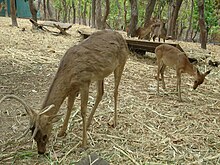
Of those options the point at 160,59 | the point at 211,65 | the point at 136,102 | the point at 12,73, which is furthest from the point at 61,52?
the point at 211,65

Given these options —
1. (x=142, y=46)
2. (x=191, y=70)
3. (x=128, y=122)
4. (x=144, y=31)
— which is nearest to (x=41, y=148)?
(x=128, y=122)

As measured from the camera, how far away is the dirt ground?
3.74m

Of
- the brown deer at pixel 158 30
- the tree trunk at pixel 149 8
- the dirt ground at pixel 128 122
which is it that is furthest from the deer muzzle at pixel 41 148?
the brown deer at pixel 158 30

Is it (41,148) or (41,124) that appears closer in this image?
(41,124)

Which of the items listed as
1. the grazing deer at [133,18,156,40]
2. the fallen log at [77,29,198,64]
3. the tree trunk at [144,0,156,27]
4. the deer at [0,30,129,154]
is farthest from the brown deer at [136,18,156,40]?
the deer at [0,30,129,154]

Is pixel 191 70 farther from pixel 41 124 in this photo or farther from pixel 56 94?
pixel 41 124

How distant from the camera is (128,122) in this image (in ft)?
15.6

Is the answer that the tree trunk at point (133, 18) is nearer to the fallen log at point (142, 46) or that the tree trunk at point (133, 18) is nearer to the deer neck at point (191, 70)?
the fallen log at point (142, 46)

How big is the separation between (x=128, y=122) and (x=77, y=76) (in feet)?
4.60

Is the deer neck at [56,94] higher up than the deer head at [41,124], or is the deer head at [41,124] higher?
the deer neck at [56,94]

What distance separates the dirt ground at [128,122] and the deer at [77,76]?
0.26 metres

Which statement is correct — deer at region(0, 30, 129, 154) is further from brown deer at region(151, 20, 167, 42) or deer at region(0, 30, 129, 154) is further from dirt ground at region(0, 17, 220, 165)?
brown deer at region(151, 20, 167, 42)

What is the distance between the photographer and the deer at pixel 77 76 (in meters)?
3.33

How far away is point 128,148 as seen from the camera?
3.94 m
